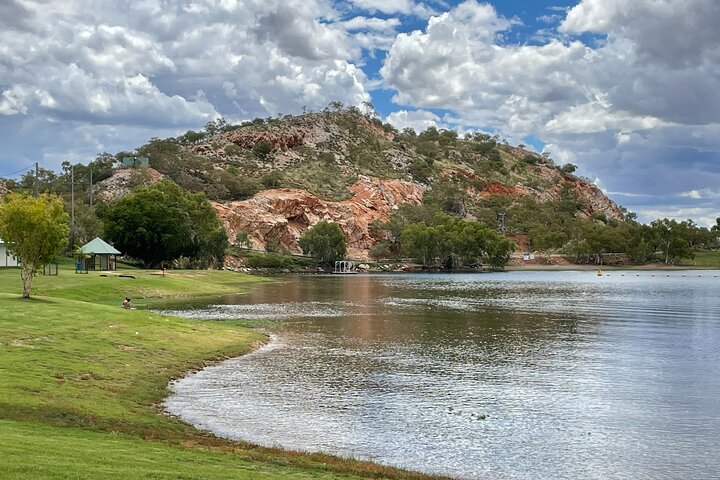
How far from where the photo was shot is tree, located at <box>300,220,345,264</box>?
175 m

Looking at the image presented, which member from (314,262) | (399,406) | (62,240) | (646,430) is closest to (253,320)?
(62,240)

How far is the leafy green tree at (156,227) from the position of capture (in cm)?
11350

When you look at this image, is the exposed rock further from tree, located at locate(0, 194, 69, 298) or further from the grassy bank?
the grassy bank

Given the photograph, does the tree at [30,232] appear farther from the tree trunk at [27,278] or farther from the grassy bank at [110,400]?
the grassy bank at [110,400]

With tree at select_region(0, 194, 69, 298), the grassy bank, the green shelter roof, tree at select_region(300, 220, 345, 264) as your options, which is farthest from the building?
tree at select_region(300, 220, 345, 264)

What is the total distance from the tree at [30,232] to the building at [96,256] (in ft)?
143

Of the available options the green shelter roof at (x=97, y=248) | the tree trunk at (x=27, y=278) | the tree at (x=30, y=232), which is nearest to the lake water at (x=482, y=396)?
the tree at (x=30, y=232)

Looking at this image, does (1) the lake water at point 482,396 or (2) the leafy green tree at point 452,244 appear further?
(2) the leafy green tree at point 452,244

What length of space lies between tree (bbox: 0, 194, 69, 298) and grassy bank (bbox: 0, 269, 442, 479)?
2729mm

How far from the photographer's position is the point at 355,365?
117ft

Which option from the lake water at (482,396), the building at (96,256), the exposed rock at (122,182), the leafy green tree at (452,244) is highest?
the exposed rock at (122,182)

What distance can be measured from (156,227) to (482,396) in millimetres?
94117

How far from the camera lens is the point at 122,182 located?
19175cm

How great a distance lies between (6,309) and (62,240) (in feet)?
31.3
